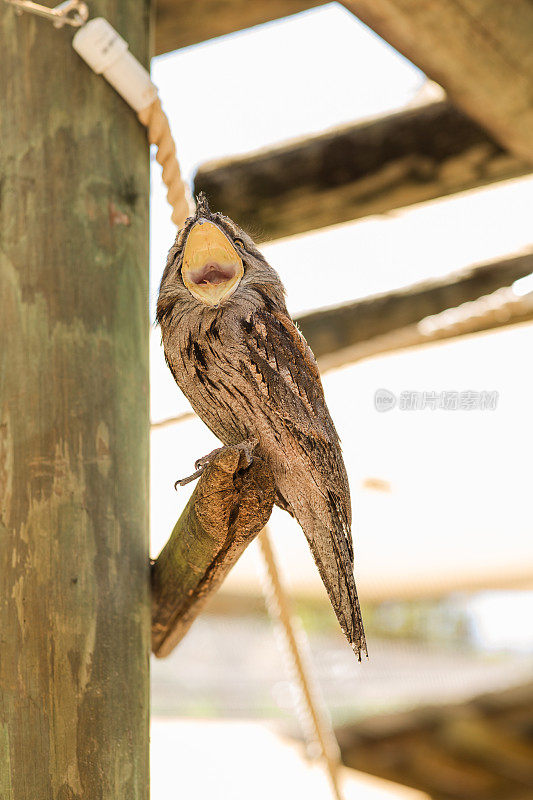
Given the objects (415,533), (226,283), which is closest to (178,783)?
(415,533)

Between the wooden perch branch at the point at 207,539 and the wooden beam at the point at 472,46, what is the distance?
94 centimetres

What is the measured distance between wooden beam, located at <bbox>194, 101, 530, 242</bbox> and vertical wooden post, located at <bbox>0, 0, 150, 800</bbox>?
878 mm

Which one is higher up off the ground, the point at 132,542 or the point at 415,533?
the point at 132,542

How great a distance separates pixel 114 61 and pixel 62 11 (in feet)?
0.30

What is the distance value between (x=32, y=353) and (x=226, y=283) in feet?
0.99

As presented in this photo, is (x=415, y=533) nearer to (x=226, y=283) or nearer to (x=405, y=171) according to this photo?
(x=405, y=171)

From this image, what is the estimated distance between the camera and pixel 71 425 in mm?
1113

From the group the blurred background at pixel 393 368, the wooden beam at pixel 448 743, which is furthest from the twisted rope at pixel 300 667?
the wooden beam at pixel 448 743

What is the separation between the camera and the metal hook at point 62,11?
118cm

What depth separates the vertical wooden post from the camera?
103cm

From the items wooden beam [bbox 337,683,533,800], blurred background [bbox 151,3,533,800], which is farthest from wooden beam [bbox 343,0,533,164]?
wooden beam [bbox 337,683,533,800]

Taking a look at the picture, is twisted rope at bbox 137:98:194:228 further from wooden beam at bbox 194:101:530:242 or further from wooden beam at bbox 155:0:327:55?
wooden beam at bbox 194:101:530:242

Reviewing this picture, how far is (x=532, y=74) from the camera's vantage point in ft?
5.57

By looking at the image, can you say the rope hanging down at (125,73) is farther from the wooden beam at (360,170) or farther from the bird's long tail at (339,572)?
the wooden beam at (360,170)
